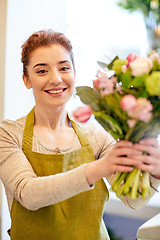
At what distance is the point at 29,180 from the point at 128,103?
53cm

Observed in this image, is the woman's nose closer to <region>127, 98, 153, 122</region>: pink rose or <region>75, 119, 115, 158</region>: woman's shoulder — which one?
<region>75, 119, 115, 158</region>: woman's shoulder

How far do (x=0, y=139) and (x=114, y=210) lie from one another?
1.34 metres

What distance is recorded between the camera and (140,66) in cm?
104

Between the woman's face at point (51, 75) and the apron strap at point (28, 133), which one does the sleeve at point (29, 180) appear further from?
the woman's face at point (51, 75)

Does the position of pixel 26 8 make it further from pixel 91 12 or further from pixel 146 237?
pixel 146 237

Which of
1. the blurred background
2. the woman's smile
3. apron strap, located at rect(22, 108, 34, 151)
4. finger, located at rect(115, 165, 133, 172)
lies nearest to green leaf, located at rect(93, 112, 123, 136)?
finger, located at rect(115, 165, 133, 172)

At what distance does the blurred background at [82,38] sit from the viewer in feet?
6.93

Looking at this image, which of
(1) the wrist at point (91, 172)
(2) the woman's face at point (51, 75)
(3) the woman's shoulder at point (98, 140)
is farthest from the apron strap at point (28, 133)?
(1) the wrist at point (91, 172)

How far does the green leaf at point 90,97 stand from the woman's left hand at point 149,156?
0.58 feet

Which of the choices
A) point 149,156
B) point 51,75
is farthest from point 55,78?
point 149,156

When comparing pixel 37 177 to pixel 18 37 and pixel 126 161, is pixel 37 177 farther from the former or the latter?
pixel 18 37

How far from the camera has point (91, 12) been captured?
283cm

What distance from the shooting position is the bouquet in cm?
102

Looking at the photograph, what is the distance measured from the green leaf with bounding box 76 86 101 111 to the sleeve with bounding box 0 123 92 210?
0.23 meters
